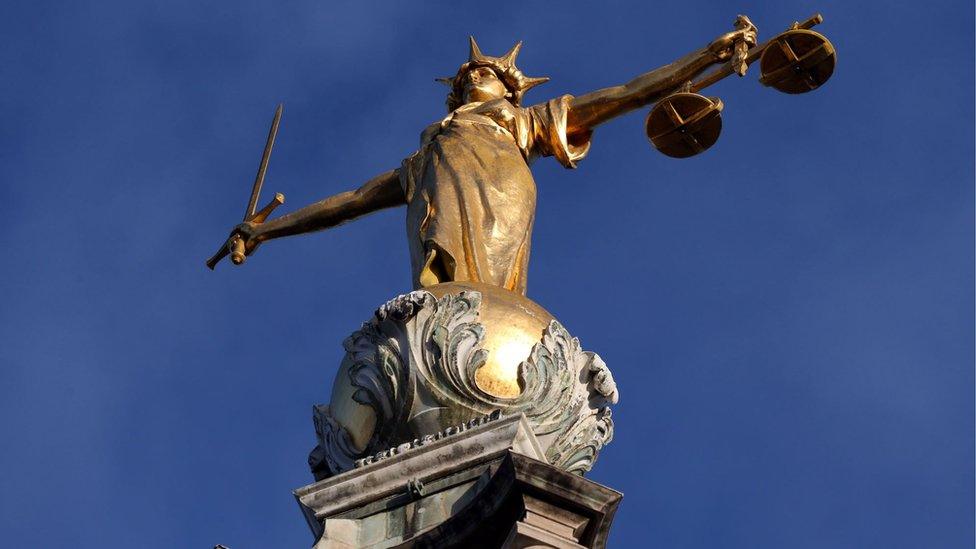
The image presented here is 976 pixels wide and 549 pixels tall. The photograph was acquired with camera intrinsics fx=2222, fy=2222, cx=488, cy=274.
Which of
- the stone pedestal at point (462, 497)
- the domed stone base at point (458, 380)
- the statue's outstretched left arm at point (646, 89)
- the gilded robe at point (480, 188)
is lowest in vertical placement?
the stone pedestal at point (462, 497)

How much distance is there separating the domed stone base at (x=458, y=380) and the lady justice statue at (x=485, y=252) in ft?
0.03

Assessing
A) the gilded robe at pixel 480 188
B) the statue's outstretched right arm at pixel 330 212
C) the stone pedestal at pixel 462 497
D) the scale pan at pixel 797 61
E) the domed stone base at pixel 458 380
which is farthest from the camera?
the statue's outstretched right arm at pixel 330 212

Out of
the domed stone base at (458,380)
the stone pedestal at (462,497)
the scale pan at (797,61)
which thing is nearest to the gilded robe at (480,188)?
the domed stone base at (458,380)

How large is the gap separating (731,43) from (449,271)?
11.3ft

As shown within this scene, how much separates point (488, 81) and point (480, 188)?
2.44 m

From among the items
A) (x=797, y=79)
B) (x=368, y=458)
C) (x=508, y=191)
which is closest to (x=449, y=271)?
(x=508, y=191)

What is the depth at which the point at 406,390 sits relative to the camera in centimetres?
1638

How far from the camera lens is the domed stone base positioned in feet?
53.4

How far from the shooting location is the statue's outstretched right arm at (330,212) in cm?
2033

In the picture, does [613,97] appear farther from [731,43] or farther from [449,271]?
[449,271]

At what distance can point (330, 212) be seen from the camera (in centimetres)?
2089

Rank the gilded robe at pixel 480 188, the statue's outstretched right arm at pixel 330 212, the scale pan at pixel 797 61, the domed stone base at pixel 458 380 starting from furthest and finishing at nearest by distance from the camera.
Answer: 1. the statue's outstretched right arm at pixel 330 212
2. the scale pan at pixel 797 61
3. the gilded robe at pixel 480 188
4. the domed stone base at pixel 458 380

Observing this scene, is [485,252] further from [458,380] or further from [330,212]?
[330,212]

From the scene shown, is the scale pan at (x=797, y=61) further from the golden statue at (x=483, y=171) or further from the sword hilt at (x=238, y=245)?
the sword hilt at (x=238, y=245)
